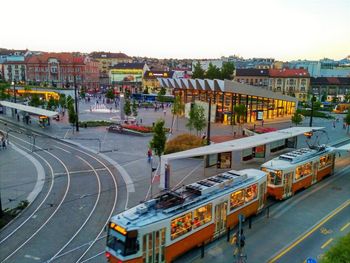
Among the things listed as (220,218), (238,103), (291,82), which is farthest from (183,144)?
(291,82)

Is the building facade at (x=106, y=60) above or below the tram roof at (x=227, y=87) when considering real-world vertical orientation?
above

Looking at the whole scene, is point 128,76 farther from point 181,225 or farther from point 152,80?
point 181,225

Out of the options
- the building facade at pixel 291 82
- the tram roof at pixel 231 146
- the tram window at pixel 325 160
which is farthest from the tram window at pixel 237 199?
the building facade at pixel 291 82

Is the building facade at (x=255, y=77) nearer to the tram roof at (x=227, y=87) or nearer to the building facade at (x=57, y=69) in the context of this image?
the tram roof at (x=227, y=87)

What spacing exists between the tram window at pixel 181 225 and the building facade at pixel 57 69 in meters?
113

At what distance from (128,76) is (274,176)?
111412mm

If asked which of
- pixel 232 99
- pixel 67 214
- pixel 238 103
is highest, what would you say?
pixel 232 99

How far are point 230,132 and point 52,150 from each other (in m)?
24.7

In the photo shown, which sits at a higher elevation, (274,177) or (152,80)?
(152,80)

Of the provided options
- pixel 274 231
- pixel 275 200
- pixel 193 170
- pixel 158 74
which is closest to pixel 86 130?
pixel 193 170

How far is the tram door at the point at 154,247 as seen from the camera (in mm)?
12977

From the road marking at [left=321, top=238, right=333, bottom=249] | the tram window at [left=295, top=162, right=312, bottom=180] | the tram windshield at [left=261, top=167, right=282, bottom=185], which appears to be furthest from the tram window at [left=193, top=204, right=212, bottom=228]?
the tram window at [left=295, top=162, right=312, bottom=180]

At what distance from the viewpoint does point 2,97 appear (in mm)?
78188

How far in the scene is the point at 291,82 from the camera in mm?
109000
